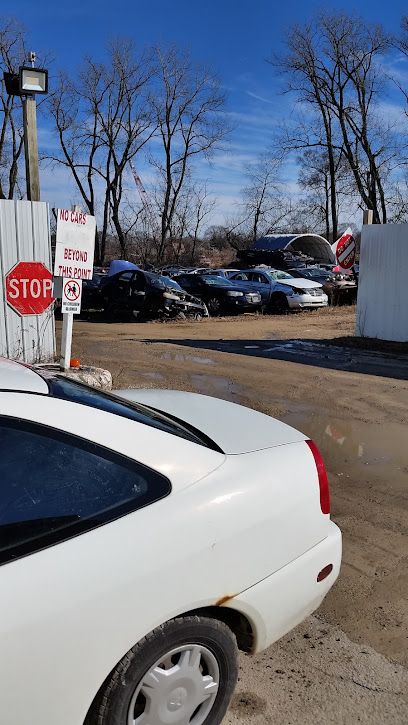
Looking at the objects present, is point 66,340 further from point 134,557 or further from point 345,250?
point 345,250

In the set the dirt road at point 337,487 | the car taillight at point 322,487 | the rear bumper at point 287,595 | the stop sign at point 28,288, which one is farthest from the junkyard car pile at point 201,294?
the rear bumper at point 287,595

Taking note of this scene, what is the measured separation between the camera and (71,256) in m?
6.59

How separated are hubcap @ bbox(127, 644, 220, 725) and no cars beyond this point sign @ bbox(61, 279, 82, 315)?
5069 millimetres

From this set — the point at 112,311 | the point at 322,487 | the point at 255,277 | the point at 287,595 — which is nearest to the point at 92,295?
the point at 112,311

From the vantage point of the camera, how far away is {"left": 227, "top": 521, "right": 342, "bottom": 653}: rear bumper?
7.59 feet

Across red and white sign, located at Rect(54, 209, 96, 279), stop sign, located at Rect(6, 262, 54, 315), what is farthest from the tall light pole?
red and white sign, located at Rect(54, 209, 96, 279)

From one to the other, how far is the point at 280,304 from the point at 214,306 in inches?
96.7

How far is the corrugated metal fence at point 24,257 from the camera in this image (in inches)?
286

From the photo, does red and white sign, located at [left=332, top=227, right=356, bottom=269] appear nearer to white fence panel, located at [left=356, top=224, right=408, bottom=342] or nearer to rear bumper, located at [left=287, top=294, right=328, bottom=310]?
white fence panel, located at [left=356, top=224, right=408, bottom=342]

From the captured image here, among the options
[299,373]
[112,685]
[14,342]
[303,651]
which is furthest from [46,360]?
[112,685]

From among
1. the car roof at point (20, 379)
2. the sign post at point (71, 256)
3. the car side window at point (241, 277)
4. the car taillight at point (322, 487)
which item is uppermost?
the sign post at point (71, 256)

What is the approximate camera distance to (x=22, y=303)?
737cm

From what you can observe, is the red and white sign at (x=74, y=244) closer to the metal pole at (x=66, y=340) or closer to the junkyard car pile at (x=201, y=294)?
the metal pole at (x=66, y=340)

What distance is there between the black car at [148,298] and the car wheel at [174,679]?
54.4 ft
